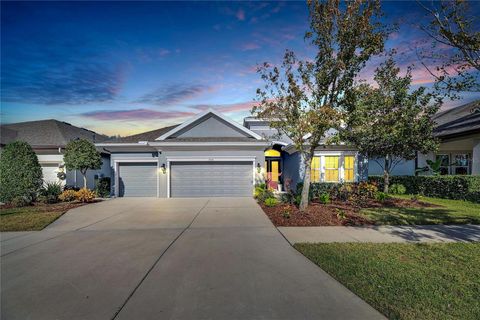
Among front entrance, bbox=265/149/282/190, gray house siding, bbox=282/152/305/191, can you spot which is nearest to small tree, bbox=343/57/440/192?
gray house siding, bbox=282/152/305/191

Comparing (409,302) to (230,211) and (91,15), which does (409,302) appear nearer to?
(230,211)

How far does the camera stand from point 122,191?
52.3 feet

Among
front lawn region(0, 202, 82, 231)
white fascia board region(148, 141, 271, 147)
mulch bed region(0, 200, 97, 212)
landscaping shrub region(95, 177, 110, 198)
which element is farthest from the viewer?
landscaping shrub region(95, 177, 110, 198)

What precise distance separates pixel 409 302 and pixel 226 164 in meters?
12.6

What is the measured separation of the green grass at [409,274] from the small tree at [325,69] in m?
4.24

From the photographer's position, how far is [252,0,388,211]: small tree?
314 inches

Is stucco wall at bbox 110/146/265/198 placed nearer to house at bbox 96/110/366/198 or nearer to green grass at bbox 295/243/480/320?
house at bbox 96/110/366/198

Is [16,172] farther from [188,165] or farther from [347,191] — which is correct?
[347,191]

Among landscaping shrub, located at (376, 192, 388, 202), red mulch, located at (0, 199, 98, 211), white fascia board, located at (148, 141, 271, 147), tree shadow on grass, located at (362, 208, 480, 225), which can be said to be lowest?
red mulch, located at (0, 199, 98, 211)

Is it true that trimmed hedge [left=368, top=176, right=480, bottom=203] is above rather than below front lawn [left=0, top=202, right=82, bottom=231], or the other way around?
above

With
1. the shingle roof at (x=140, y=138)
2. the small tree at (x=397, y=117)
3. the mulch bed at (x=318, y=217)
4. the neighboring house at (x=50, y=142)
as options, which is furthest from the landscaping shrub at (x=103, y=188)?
the small tree at (x=397, y=117)

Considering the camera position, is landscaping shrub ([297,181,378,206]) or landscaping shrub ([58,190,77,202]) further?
landscaping shrub ([58,190,77,202])

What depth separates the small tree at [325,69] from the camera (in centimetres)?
797

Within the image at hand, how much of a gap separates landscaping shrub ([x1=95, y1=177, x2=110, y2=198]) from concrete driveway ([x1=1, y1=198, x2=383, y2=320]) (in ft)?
A: 28.1
